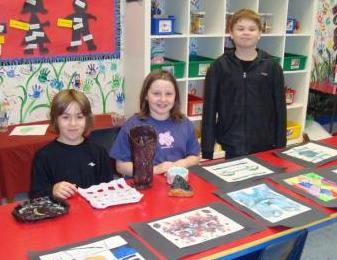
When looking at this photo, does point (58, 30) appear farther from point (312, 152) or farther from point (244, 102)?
point (312, 152)

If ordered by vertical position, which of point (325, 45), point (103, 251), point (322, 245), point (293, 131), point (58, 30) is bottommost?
point (322, 245)

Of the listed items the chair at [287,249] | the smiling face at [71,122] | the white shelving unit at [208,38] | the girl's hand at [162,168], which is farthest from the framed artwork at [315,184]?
the white shelving unit at [208,38]

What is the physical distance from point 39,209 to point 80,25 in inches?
85.5

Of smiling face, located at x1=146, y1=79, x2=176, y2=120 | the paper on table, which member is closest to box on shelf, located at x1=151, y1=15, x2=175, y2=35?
the paper on table

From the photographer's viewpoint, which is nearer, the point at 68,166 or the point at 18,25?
the point at 68,166

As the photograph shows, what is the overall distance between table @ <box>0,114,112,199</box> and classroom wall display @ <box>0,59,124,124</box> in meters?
0.45

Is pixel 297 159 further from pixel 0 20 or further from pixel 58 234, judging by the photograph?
pixel 0 20

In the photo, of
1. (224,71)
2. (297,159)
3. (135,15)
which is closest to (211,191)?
(297,159)

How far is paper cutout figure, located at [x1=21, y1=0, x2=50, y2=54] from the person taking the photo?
120 inches

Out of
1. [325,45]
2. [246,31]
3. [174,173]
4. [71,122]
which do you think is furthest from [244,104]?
[325,45]

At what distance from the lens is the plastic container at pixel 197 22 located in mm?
3480

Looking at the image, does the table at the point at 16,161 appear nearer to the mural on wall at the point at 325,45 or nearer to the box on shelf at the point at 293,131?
the box on shelf at the point at 293,131

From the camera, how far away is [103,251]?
117cm

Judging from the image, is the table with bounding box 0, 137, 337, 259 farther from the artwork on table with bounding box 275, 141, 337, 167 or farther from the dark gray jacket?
the dark gray jacket
